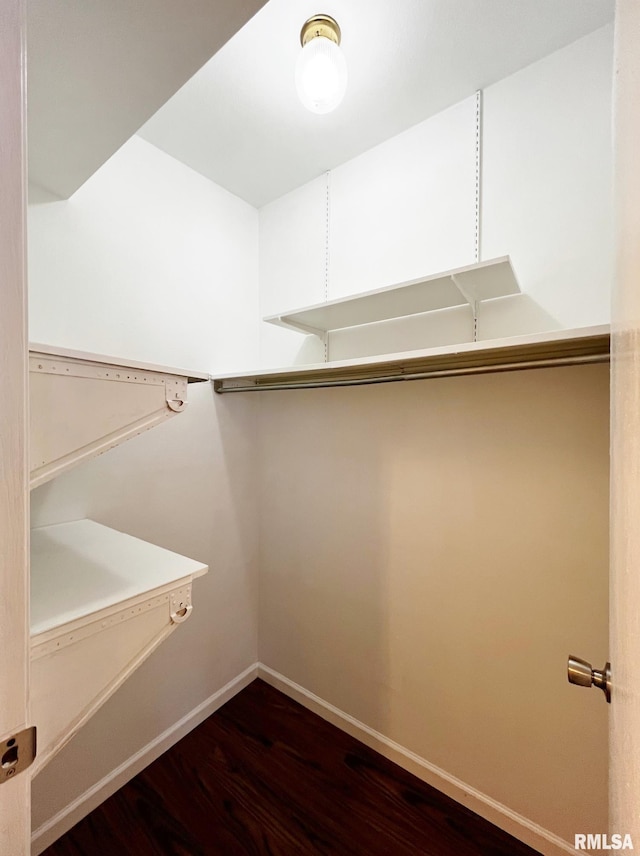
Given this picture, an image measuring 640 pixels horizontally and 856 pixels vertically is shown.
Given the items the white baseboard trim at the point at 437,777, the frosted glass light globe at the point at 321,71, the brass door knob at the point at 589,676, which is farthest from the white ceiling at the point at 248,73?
the white baseboard trim at the point at 437,777

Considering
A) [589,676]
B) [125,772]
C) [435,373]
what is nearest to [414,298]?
[435,373]

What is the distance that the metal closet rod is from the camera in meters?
1.07

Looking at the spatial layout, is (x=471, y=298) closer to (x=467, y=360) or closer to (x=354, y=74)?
(x=467, y=360)

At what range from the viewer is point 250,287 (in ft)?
6.85

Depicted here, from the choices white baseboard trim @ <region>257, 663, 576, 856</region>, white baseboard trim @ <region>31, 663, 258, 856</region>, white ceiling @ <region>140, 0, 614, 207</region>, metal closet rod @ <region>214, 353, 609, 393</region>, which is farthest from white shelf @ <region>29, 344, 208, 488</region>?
white baseboard trim @ <region>257, 663, 576, 856</region>

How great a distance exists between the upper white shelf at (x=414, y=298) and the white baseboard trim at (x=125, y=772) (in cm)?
188

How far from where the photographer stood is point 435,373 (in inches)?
52.6

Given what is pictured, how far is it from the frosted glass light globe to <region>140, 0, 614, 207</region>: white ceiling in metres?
0.14

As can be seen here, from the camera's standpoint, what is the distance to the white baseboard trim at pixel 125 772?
1.29 metres

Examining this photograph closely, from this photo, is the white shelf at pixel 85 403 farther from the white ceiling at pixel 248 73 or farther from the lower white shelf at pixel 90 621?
the white ceiling at pixel 248 73

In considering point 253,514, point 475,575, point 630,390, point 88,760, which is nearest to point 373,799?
point 475,575

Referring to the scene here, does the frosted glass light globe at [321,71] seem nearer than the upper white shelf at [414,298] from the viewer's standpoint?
Yes

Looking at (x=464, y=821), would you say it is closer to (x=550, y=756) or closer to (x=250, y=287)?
(x=550, y=756)

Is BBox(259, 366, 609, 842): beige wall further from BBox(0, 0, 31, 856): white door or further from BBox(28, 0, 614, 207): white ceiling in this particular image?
BBox(0, 0, 31, 856): white door
